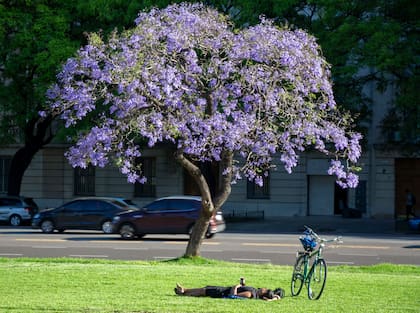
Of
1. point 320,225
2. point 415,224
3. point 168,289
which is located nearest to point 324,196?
point 320,225

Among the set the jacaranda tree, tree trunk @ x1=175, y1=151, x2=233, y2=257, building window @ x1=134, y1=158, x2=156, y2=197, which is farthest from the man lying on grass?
building window @ x1=134, y1=158, x2=156, y2=197

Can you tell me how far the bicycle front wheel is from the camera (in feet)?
43.6

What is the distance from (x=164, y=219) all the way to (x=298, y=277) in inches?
710

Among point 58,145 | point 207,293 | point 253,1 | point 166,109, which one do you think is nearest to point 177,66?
point 166,109

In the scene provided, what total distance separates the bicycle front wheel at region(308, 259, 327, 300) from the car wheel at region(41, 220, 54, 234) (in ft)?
78.9

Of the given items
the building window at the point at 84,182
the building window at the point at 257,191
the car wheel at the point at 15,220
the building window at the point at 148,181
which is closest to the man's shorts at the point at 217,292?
the car wheel at the point at 15,220

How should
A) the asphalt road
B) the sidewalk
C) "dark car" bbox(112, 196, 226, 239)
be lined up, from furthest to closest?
the sidewalk → "dark car" bbox(112, 196, 226, 239) → the asphalt road

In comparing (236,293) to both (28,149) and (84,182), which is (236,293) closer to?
(28,149)

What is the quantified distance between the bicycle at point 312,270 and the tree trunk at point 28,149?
1200 inches

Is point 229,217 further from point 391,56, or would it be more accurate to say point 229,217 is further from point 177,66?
point 177,66

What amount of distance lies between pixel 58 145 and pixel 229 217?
11770mm

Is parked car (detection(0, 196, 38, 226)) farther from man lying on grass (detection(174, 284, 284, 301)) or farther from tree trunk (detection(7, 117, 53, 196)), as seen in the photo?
man lying on grass (detection(174, 284, 284, 301))

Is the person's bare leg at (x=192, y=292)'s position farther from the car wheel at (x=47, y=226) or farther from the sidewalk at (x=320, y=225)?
the sidewalk at (x=320, y=225)

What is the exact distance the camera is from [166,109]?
18453 millimetres
